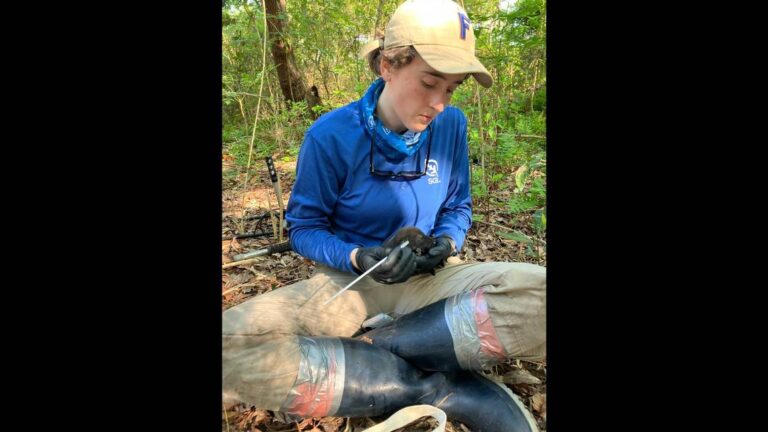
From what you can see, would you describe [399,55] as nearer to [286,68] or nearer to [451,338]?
[451,338]

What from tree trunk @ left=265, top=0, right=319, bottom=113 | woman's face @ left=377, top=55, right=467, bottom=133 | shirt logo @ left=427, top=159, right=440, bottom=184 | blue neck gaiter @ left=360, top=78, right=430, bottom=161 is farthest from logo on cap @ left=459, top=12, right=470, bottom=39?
tree trunk @ left=265, top=0, right=319, bottom=113

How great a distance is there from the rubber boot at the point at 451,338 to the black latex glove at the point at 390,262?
19 centimetres

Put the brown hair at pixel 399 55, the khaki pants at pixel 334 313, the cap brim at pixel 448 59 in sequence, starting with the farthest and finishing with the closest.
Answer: the brown hair at pixel 399 55 < the cap brim at pixel 448 59 < the khaki pants at pixel 334 313

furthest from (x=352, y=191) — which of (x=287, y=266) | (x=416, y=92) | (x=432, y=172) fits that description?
(x=287, y=266)

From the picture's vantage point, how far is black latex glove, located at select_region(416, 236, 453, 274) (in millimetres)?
1973

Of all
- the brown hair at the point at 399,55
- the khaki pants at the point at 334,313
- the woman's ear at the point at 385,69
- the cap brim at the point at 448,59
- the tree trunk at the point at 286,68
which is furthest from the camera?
the tree trunk at the point at 286,68

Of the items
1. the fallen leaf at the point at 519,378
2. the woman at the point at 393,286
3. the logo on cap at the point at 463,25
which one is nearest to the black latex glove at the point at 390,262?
the woman at the point at 393,286

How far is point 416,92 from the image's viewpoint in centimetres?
184

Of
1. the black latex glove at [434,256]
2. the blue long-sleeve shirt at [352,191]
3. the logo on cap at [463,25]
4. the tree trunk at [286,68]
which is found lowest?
the black latex glove at [434,256]

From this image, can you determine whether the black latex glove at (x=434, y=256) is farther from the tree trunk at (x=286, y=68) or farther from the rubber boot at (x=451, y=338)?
the tree trunk at (x=286, y=68)

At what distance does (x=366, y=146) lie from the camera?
6.58 feet

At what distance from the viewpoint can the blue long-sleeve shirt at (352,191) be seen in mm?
1970

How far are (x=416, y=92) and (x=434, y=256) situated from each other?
73 cm
